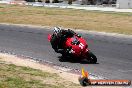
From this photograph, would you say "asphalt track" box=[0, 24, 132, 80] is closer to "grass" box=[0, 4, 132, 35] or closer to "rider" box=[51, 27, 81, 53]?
"rider" box=[51, 27, 81, 53]

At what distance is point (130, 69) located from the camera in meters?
13.9

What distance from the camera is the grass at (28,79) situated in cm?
1056

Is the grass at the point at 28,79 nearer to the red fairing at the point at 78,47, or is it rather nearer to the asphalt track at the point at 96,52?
the asphalt track at the point at 96,52

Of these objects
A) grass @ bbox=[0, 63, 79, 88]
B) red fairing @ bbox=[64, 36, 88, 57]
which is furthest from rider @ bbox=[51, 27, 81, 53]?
grass @ bbox=[0, 63, 79, 88]

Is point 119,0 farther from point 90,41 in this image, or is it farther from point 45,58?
point 45,58

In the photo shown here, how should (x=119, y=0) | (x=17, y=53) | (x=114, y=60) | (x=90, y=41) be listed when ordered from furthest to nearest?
1. (x=119, y=0)
2. (x=90, y=41)
3. (x=17, y=53)
4. (x=114, y=60)

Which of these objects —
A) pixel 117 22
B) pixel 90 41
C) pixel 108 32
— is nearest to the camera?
pixel 90 41

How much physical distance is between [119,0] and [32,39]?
39.8m

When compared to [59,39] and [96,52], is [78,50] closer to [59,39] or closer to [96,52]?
[59,39]

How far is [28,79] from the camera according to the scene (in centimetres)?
1134

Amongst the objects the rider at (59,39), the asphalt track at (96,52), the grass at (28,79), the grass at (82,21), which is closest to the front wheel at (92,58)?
the asphalt track at (96,52)

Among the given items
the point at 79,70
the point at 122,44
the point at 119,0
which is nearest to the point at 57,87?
the point at 79,70

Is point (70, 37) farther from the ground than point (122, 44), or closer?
farther from the ground

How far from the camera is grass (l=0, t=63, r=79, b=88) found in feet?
34.7
